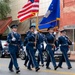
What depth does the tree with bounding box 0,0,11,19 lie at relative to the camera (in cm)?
3775

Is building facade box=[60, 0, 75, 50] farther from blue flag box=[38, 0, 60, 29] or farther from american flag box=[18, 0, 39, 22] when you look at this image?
american flag box=[18, 0, 39, 22]

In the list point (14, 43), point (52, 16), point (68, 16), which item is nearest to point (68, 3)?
point (68, 16)

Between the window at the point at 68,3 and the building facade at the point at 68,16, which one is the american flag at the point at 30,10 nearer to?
the building facade at the point at 68,16

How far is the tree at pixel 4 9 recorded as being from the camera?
1486 inches

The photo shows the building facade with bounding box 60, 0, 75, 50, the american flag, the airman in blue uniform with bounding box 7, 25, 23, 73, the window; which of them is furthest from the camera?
the window

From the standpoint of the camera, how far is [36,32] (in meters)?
12.9

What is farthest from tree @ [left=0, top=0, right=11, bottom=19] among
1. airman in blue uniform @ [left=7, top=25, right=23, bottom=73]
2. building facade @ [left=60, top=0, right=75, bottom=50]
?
airman in blue uniform @ [left=7, top=25, right=23, bottom=73]

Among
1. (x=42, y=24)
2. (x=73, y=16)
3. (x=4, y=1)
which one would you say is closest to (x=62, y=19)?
(x=73, y=16)

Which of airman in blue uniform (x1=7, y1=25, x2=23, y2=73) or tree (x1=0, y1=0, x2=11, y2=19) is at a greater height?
tree (x1=0, y1=0, x2=11, y2=19)

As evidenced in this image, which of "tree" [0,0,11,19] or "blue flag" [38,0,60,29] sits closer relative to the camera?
"blue flag" [38,0,60,29]

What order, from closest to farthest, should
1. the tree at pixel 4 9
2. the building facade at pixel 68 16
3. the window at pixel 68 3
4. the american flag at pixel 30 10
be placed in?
the american flag at pixel 30 10 < the building facade at pixel 68 16 < the window at pixel 68 3 < the tree at pixel 4 9

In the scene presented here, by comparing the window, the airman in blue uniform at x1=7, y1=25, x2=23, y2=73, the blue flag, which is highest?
the window

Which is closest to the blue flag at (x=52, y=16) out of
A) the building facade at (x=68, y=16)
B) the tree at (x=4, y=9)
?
the building facade at (x=68, y=16)

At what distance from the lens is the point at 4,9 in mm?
37875
